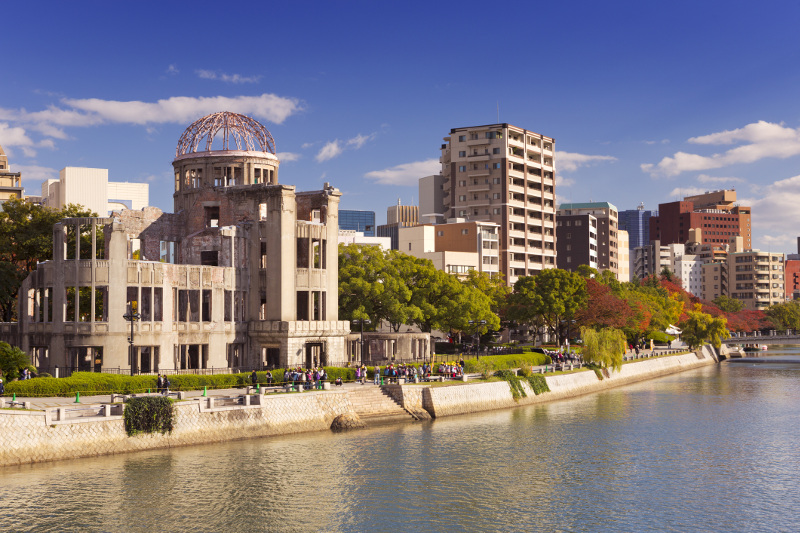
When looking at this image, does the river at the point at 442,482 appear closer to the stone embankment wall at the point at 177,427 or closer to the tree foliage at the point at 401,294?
the stone embankment wall at the point at 177,427

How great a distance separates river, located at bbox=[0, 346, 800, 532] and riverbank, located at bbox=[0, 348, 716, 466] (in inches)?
36.4

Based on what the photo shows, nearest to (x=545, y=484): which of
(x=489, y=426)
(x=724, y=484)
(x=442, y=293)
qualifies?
(x=724, y=484)

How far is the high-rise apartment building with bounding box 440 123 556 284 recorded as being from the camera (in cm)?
15712

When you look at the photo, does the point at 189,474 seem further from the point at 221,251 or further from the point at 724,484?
the point at 221,251

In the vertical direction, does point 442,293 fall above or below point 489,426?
above

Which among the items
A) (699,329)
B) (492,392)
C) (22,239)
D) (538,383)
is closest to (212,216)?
(22,239)

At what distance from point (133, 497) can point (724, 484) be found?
29197 mm

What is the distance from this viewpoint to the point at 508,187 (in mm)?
157375

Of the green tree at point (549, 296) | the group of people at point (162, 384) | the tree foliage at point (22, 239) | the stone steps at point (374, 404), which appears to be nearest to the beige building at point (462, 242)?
the green tree at point (549, 296)

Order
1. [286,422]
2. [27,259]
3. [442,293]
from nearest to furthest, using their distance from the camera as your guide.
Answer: [286,422] → [27,259] → [442,293]

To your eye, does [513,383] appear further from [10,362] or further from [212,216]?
[10,362]

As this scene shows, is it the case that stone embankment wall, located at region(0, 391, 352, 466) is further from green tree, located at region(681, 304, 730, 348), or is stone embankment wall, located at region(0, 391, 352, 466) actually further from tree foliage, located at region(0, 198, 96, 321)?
green tree, located at region(681, 304, 730, 348)

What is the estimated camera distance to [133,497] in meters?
38.0

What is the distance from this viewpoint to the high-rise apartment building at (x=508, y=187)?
157 meters
